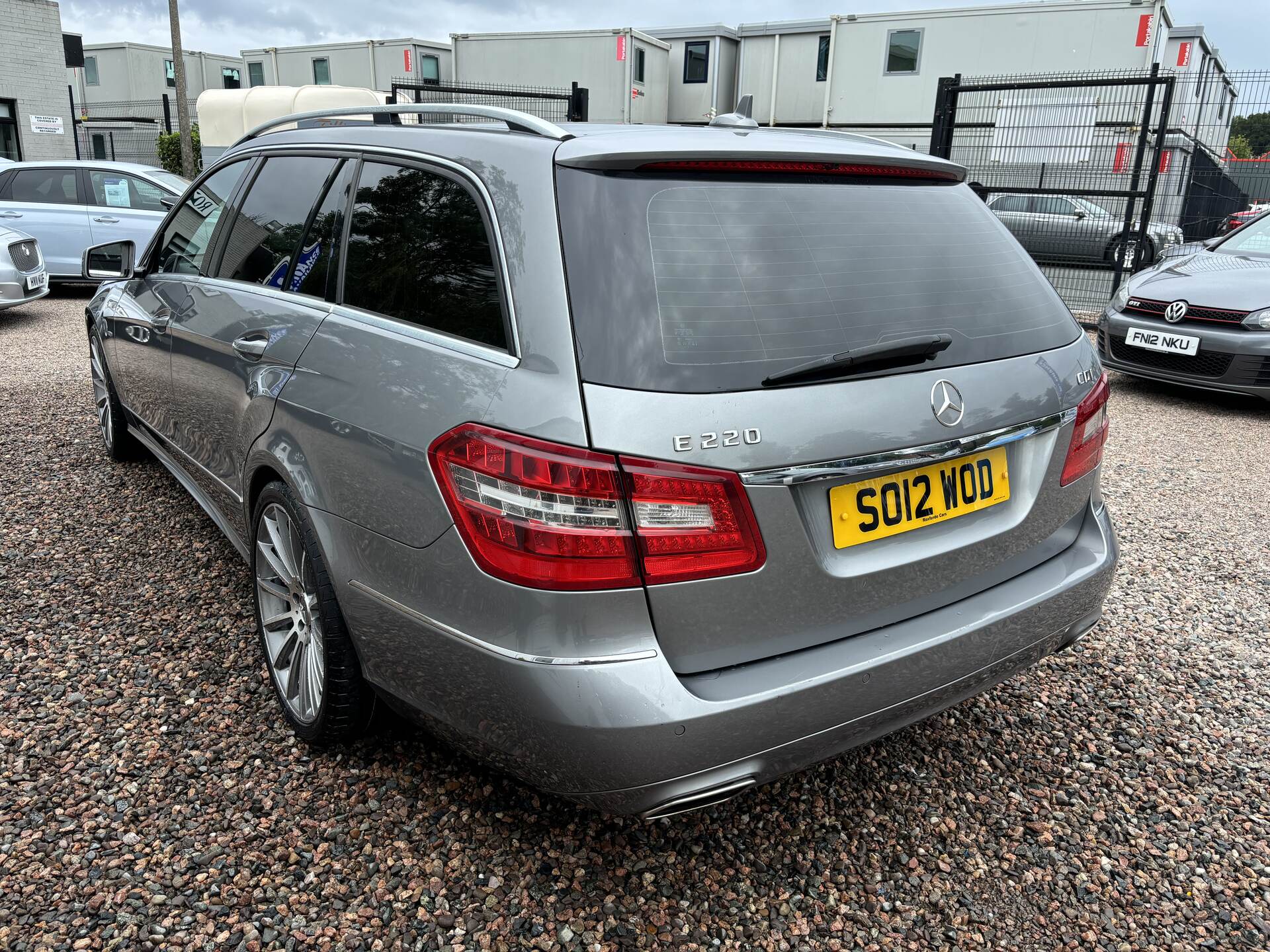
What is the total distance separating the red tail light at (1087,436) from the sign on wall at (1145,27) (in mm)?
17733

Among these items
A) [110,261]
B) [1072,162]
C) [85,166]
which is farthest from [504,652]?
[85,166]

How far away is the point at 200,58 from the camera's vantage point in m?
29.9

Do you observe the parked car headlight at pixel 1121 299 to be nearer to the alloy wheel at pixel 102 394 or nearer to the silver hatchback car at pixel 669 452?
the silver hatchback car at pixel 669 452

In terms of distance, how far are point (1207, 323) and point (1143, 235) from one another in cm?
405

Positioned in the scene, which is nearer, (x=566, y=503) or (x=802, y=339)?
(x=566, y=503)

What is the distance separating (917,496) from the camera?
1.97 metres

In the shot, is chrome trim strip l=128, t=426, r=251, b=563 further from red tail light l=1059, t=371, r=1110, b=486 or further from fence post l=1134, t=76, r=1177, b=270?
fence post l=1134, t=76, r=1177, b=270

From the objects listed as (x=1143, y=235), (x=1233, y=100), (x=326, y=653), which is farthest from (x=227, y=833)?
(x=1233, y=100)

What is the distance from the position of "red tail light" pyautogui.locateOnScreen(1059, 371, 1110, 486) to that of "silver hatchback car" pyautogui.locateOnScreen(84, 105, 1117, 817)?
0.04ft

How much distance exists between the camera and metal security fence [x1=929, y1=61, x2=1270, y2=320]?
33.3 feet

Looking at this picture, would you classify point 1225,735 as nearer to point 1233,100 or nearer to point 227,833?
point 227,833

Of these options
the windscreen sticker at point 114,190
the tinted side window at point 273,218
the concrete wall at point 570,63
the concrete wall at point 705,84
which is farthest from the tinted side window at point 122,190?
the concrete wall at point 705,84

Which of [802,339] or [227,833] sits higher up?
[802,339]

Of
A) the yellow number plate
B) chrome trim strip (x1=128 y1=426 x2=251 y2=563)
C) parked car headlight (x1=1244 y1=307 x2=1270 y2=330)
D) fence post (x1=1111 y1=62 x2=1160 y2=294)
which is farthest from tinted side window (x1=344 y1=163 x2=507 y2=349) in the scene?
fence post (x1=1111 y1=62 x2=1160 y2=294)
